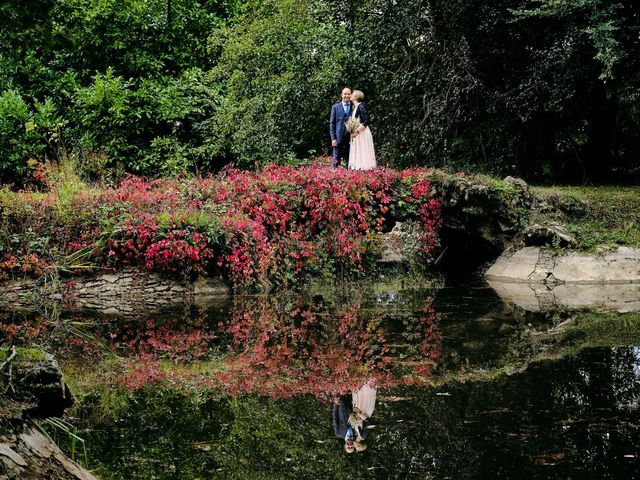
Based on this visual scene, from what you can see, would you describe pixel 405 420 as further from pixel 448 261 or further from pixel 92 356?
pixel 448 261

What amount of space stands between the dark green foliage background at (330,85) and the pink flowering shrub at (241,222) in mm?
3371

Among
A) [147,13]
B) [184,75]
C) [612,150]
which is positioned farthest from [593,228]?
[147,13]

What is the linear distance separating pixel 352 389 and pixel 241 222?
7.36 metres

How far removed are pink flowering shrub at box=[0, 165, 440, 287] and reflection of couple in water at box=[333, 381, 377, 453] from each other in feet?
22.7

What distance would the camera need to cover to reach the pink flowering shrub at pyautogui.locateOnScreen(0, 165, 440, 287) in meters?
12.6

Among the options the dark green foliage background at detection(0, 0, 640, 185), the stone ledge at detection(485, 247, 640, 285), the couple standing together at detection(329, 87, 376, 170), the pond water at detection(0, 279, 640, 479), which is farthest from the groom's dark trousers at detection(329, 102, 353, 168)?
the pond water at detection(0, 279, 640, 479)

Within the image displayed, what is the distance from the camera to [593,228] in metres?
13.8

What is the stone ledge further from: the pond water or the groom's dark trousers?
the groom's dark trousers

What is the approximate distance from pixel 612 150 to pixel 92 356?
573 inches

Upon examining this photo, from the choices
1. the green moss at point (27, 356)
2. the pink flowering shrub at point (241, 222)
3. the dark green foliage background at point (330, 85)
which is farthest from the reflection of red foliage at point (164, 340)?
the dark green foliage background at point (330, 85)

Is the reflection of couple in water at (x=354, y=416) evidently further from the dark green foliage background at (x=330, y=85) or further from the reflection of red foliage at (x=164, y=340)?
the dark green foliage background at (x=330, y=85)

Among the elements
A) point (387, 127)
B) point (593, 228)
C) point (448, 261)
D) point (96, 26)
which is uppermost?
point (96, 26)

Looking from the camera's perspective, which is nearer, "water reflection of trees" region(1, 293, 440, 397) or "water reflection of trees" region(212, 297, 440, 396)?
"water reflection of trees" region(212, 297, 440, 396)

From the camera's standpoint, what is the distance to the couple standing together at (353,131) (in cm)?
1612
